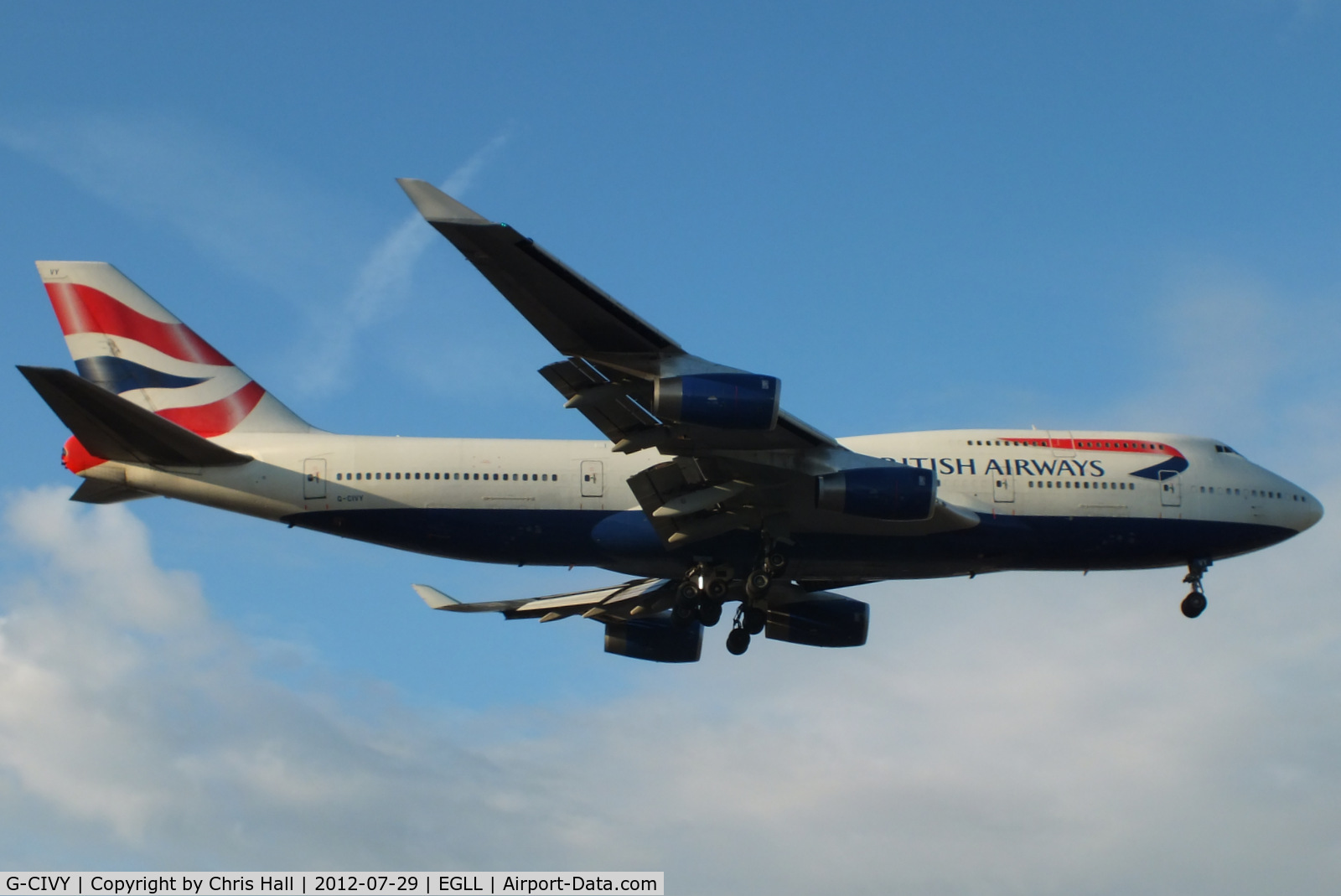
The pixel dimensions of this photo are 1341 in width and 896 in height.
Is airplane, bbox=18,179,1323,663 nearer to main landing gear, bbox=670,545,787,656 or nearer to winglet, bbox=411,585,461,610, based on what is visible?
main landing gear, bbox=670,545,787,656

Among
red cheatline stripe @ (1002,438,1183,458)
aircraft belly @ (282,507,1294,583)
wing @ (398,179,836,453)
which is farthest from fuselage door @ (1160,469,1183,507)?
wing @ (398,179,836,453)

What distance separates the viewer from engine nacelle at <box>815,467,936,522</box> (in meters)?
24.5

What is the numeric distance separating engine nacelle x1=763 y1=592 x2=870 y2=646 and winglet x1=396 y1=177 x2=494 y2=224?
15021mm

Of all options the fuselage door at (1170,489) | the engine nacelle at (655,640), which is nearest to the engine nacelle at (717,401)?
the fuselage door at (1170,489)

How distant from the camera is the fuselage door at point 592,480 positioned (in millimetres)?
26688

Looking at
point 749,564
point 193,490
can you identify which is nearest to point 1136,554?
point 749,564

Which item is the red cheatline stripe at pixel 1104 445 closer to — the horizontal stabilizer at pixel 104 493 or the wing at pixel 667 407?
the wing at pixel 667 407

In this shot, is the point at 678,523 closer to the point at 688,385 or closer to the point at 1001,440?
the point at 688,385

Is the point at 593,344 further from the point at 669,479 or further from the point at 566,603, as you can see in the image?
the point at 566,603

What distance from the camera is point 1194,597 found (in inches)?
1153

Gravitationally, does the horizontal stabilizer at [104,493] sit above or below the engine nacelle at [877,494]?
above

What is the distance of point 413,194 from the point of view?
62.7 ft

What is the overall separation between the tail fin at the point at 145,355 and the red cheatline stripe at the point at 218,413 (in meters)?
0.02

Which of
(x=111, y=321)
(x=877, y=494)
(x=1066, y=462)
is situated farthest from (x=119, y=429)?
(x=1066, y=462)
